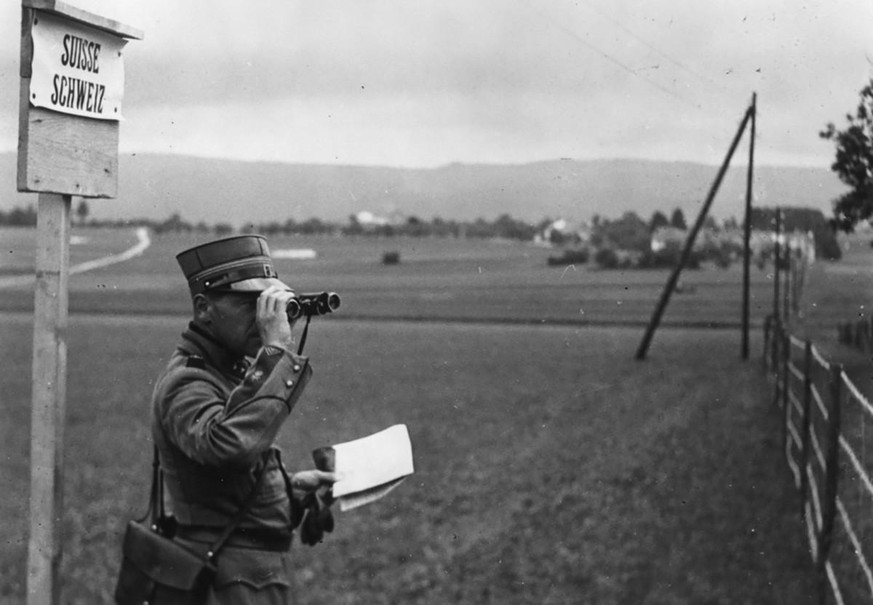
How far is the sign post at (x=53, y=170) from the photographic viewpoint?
139 inches

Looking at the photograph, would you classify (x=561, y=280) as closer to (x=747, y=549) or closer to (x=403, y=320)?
(x=403, y=320)

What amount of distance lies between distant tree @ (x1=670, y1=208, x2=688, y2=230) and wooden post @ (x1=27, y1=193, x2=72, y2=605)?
18.1 meters

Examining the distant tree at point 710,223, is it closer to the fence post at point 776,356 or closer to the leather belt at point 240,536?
the fence post at point 776,356

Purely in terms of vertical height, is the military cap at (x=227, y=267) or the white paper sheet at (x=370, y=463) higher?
the military cap at (x=227, y=267)

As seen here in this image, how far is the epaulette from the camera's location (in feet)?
10.5

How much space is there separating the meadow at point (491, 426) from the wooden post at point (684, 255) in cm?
28

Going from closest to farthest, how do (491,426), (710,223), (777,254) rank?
(777,254) → (491,426) → (710,223)

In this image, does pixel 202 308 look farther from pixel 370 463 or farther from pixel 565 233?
pixel 565 233

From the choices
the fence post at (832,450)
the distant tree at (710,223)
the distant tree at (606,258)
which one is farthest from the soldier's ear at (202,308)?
the distant tree at (710,223)

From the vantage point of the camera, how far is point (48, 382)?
11.9 feet

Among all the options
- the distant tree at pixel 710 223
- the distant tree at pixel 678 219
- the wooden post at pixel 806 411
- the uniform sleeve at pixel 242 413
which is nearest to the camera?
the uniform sleeve at pixel 242 413

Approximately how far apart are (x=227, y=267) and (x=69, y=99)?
2.79 ft

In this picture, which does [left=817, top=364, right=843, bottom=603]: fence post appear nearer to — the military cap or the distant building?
the military cap

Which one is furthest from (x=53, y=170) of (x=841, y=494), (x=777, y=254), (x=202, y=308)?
(x=777, y=254)
